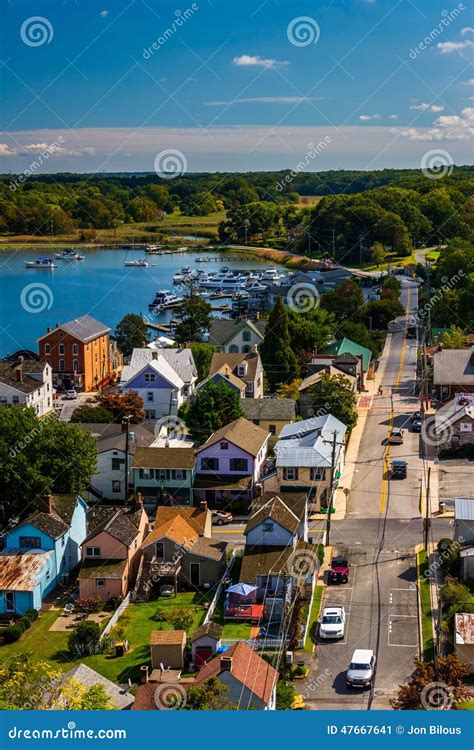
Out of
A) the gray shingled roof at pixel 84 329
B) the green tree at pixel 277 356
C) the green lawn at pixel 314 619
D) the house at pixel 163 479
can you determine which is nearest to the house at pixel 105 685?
the green lawn at pixel 314 619

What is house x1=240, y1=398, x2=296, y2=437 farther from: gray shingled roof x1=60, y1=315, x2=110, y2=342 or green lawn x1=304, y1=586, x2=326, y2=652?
green lawn x1=304, y1=586, x2=326, y2=652

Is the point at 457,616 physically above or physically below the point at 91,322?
below

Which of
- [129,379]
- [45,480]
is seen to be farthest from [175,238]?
[45,480]

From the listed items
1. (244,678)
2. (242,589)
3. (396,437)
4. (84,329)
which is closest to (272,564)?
(242,589)

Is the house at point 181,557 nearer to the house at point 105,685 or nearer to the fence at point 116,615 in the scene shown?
the fence at point 116,615

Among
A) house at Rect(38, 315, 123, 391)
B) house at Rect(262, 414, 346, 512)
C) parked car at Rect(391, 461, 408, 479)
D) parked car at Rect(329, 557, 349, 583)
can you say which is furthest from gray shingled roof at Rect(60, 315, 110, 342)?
parked car at Rect(329, 557, 349, 583)

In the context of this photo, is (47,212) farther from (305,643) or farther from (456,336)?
(305,643)

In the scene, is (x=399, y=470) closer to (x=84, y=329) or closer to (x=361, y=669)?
(x=361, y=669)
